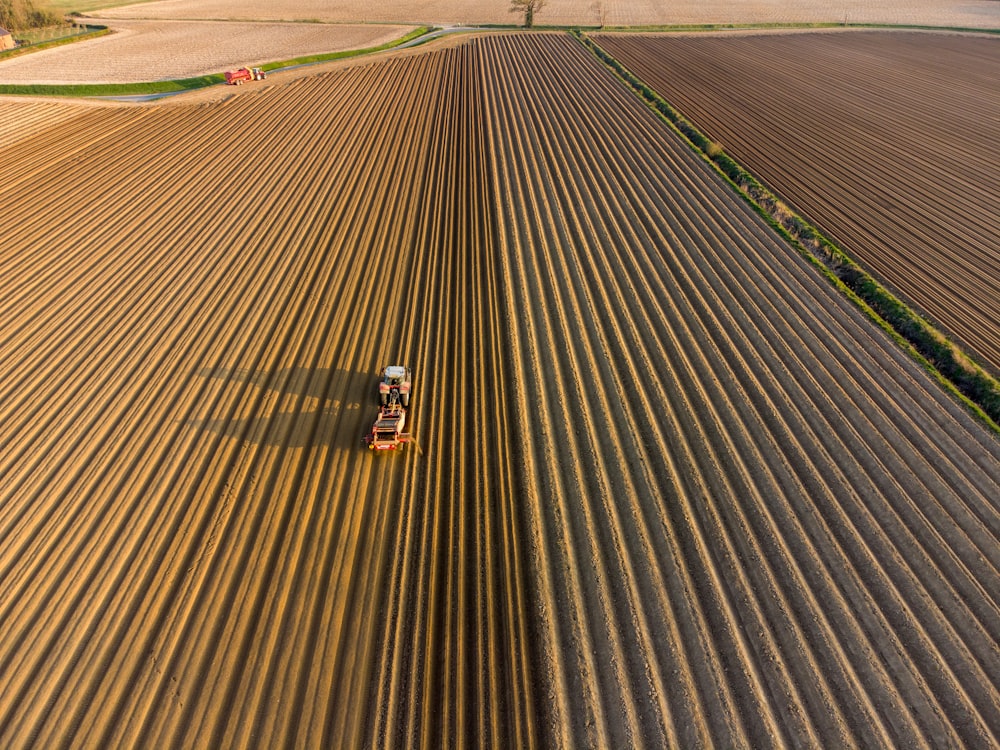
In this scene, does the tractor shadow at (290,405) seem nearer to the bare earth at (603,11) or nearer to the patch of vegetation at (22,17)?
the bare earth at (603,11)

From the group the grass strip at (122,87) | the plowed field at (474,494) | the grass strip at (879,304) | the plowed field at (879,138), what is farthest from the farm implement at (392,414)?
the grass strip at (122,87)

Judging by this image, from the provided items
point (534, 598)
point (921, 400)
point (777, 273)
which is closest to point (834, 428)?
point (921, 400)

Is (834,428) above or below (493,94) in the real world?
below

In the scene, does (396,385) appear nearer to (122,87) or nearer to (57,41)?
(122,87)

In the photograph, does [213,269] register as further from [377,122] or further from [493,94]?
[493,94]

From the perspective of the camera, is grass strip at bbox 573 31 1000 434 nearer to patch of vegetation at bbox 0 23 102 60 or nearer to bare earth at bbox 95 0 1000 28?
bare earth at bbox 95 0 1000 28

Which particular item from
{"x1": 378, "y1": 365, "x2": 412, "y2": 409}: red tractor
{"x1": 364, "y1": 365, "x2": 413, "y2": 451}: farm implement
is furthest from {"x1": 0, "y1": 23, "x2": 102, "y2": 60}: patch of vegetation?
{"x1": 364, "y1": 365, "x2": 413, "y2": 451}: farm implement
